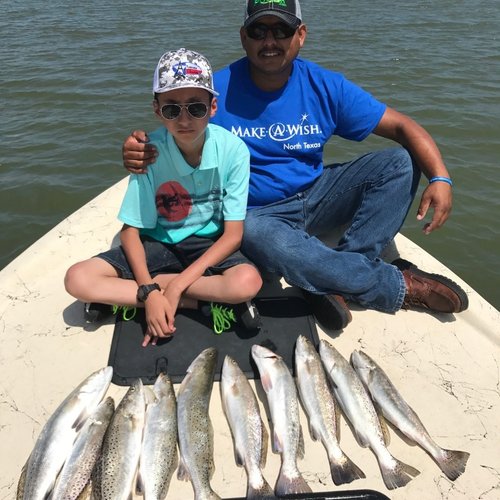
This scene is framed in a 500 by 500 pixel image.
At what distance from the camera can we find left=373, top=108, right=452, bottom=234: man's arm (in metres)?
3.30

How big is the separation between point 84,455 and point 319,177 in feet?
8.19

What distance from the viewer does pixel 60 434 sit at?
8.03 ft

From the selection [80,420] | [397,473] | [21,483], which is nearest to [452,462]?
[397,473]

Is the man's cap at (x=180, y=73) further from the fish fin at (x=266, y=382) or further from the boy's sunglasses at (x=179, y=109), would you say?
the fish fin at (x=266, y=382)

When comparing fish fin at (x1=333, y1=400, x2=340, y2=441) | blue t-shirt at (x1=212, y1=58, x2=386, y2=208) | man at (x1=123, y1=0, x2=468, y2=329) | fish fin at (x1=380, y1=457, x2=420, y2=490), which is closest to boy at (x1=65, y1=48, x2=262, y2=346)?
man at (x1=123, y1=0, x2=468, y2=329)

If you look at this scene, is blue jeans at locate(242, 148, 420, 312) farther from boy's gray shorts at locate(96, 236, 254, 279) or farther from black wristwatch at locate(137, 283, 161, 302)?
black wristwatch at locate(137, 283, 161, 302)

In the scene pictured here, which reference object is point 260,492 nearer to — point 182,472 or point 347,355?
point 182,472

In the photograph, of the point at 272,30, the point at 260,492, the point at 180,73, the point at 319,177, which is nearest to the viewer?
the point at 260,492

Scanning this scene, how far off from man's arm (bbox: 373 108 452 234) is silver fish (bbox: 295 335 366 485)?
119cm

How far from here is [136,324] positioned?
3180 millimetres

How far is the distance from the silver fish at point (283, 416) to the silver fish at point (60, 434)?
2.98 ft

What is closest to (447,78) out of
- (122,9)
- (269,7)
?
(269,7)

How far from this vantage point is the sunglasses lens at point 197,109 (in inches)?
111

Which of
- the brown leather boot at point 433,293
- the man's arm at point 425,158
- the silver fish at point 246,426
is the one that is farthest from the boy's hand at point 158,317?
the man's arm at point 425,158
